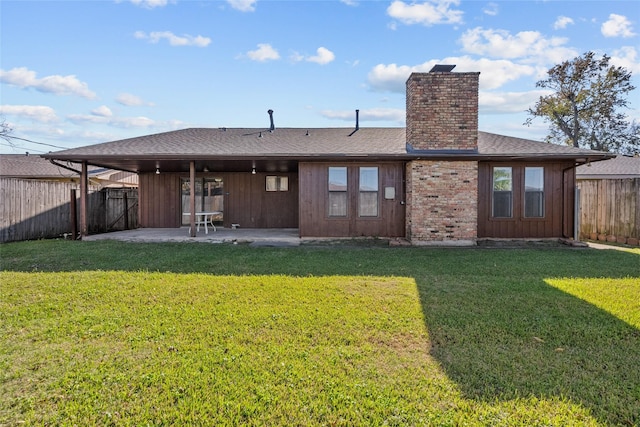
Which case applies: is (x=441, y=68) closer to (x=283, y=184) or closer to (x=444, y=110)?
(x=444, y=110)

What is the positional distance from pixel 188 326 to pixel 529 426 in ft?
9.69

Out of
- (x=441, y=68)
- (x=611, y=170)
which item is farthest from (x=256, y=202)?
(x=611, y=170)

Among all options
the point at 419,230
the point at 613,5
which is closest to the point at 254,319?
the point at 419,230

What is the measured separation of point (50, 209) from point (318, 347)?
1114 centimetres

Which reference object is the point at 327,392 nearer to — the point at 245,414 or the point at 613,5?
the point at 245,414

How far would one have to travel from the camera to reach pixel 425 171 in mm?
9062

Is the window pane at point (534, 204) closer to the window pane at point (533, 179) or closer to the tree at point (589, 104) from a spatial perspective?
the window pane at point (533, 179)

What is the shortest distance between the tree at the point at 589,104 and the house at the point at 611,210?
18590 mm

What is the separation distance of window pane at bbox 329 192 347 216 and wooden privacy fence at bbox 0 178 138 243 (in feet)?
24.6

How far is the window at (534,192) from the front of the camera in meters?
9.65

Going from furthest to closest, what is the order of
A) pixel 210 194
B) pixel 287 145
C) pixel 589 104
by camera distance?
pixel 589 104
pixel 210 194
pixel 287 145

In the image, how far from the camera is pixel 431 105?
913 centimetres

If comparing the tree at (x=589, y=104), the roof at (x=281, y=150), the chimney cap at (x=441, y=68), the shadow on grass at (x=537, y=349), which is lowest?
the shadow on grass at (x=537, y=349)

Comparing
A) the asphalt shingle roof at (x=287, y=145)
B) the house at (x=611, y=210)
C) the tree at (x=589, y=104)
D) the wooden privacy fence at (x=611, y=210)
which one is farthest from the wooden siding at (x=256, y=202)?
the tree at (x=589, y=104)
